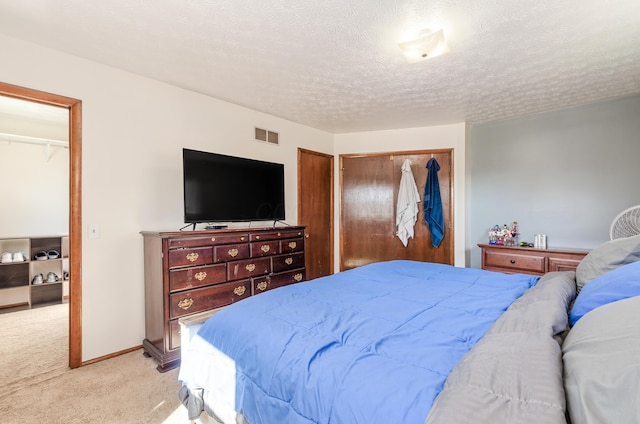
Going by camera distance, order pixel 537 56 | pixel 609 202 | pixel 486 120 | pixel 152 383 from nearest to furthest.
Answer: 1. pixel 152 383
2. pixel 537 56
3. pixel 609 202
4. pixel 486 120

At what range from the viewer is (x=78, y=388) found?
80.0 inches

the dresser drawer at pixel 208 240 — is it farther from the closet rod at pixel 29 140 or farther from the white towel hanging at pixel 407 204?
the closet rod at pixel 29 140

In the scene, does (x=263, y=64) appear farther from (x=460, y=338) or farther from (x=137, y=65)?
(x=460, y=338)

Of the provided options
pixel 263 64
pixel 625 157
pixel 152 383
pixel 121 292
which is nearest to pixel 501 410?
pixel 152 383

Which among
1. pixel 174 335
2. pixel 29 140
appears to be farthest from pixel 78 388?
pixel 29 140

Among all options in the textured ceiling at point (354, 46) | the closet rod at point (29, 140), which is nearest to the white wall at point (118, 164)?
the textured ceiling at point (354, 46)

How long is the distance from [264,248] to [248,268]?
0.84 feet

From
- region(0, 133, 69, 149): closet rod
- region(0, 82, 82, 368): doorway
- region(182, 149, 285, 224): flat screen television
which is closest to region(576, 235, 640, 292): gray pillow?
region(182, 149, 285, 224): flat screen television

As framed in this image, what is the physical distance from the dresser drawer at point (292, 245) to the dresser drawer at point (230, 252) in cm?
45

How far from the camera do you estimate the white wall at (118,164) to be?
232 cm

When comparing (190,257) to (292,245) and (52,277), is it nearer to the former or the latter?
(292,245)

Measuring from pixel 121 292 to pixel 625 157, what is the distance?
5.06m

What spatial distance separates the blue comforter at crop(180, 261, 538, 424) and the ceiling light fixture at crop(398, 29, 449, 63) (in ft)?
5.07

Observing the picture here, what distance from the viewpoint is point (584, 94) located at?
3.09 meters
